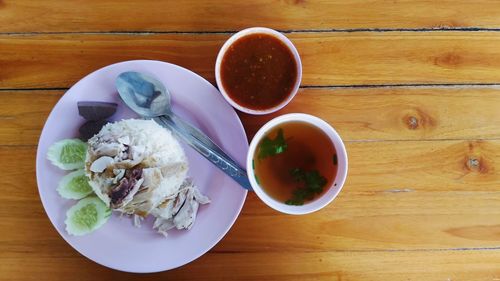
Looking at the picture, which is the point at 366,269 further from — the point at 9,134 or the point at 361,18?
the point at 9,134

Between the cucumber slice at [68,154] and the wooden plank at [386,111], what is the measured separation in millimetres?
173

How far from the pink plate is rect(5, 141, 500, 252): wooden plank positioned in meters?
0.13

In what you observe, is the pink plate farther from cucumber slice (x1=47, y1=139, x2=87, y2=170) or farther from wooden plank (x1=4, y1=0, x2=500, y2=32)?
wooden plank (x1=4, y1=0, x2=500, y2=32)

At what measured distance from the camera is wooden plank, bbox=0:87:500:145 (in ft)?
4.32

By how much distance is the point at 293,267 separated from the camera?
4.40 feet

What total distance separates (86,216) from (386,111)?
93 cm

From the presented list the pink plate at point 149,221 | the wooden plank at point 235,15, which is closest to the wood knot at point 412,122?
the wooden plank at point 235,15

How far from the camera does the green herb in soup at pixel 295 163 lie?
3.88ft

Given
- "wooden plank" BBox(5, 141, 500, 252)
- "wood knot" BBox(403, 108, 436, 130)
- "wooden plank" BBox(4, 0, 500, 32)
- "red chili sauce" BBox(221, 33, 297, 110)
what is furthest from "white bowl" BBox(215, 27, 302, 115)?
"wood knot" BBox(403, 108, 436, 130)

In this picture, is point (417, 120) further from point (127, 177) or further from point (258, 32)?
point (127, 177)

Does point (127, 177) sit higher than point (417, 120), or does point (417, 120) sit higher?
point (417, 120)

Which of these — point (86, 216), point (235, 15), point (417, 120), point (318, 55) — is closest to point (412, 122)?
point (417, 120)

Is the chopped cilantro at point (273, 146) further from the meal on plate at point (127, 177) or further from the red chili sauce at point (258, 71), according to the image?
the meal on plate at point (127, 177)

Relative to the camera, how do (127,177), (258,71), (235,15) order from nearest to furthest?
(127,177)
(258,71)
(235,15)
